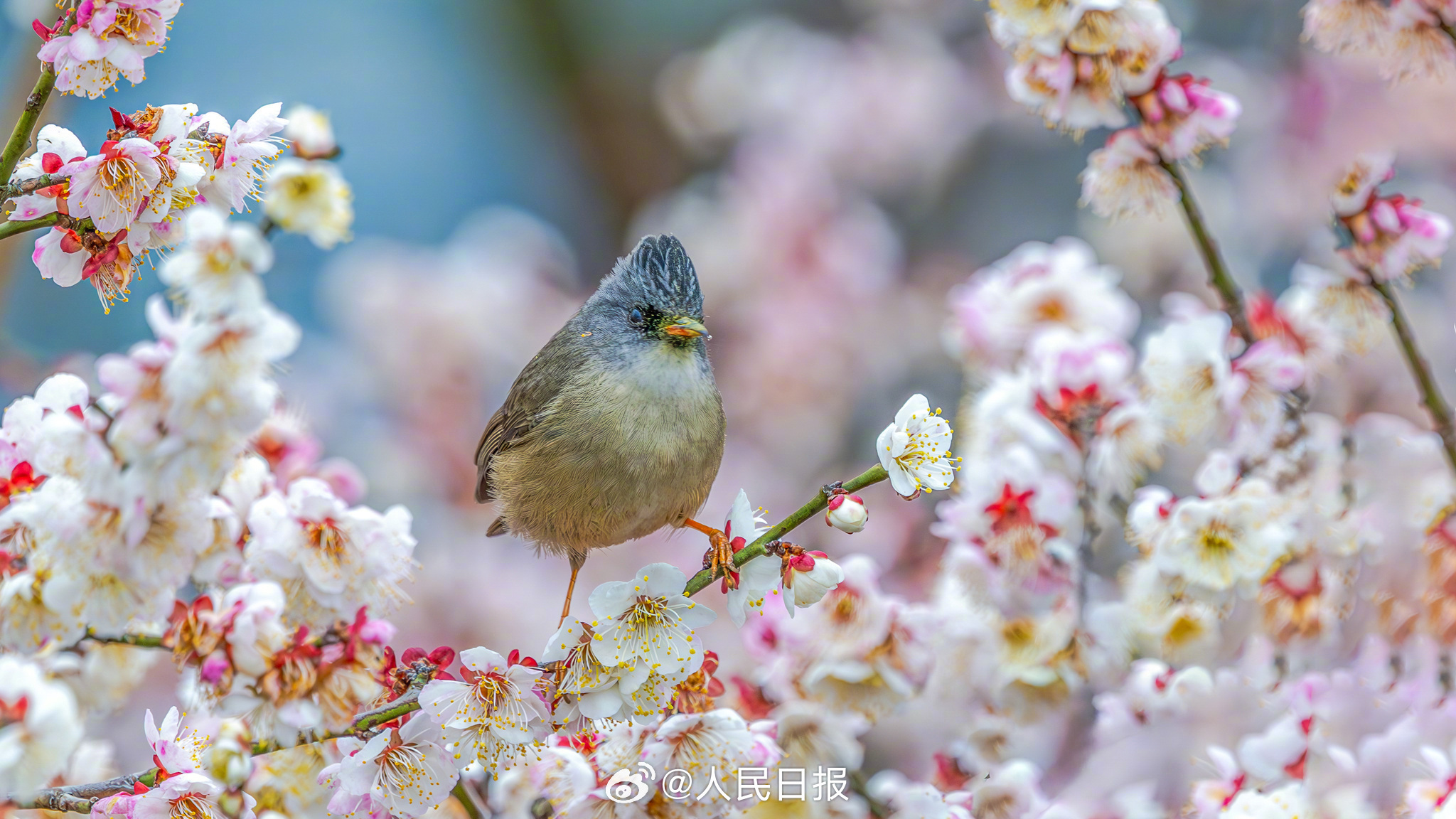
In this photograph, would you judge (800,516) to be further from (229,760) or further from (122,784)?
(122,784)

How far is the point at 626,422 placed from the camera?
2.30 meters

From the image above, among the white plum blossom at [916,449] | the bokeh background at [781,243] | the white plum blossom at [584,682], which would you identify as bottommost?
the white plum blossom at [584,682]

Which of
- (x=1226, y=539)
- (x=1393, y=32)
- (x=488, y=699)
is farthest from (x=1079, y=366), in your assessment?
(x=488, y=699)

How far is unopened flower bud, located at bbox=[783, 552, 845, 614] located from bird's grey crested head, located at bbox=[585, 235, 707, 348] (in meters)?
0.87

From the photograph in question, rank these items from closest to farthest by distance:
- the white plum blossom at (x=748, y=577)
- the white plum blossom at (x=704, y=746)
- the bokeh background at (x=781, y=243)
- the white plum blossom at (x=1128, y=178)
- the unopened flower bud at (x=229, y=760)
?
the unopened flower bud at (x=229, y=760) < the white plum blossom at (x=748, y=577) < the white plum blossom at (x=704, y=746) < the white plum blossom at (x=1128, y=178) < the bokeh background at (x=781, y=243)

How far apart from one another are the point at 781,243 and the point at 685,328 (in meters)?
Result: 2.75

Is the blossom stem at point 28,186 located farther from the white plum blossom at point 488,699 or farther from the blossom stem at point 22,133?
the white plum blossom at point 488,699

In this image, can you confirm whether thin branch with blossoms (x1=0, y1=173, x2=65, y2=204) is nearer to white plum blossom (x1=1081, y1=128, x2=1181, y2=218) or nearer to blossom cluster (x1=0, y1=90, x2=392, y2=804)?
blossom cluster (x1=0, y1=90, x2=392, y2=804)

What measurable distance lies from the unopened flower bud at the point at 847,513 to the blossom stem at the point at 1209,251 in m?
1.03

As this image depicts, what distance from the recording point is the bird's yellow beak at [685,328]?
7.72ft

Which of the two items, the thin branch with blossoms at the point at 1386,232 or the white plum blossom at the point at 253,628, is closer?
the white plum blossom at the point at 253,628

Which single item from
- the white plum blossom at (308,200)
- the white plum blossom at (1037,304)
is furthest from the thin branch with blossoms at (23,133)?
the white plum blossom at (1037,304)

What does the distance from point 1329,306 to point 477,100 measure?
4882 millimetres

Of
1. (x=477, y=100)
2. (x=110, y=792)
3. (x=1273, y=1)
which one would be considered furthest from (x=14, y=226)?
(x=1273, y=1)
